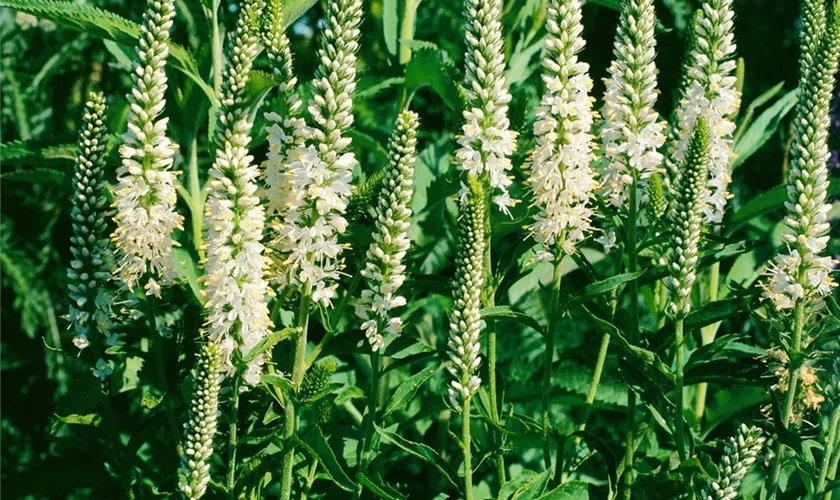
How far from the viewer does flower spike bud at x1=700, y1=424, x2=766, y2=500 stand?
2002 millimetres

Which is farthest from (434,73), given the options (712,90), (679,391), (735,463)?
(735,463)

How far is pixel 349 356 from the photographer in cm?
345

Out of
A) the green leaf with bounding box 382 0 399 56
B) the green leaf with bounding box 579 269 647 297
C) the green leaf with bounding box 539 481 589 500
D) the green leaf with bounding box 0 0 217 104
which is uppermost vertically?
the green leaf with bounding box 382 0 399 56

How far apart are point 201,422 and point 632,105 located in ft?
4.25

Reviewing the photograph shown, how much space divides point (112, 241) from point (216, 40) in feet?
2.44

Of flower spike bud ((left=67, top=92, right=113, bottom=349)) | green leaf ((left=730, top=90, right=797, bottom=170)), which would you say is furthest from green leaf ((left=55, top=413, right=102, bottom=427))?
green leaf ((left=730, top=90, right=797, bottom=170))

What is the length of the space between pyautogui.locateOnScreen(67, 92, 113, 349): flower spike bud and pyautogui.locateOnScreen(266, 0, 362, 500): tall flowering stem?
43 centimetres

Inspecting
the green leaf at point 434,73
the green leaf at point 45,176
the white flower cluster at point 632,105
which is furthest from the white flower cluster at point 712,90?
the green leaf at point 45,176

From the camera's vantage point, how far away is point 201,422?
199 cm

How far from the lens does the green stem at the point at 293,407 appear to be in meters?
2.09

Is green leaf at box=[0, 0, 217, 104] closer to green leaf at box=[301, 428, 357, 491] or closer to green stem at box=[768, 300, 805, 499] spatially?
green leaf at box=[301, 428, 357, 491]

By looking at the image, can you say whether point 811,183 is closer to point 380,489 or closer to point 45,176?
point 380,489

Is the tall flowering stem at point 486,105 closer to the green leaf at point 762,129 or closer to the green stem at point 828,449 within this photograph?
the green stem at point 828,449

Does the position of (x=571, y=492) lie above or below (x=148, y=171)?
below
